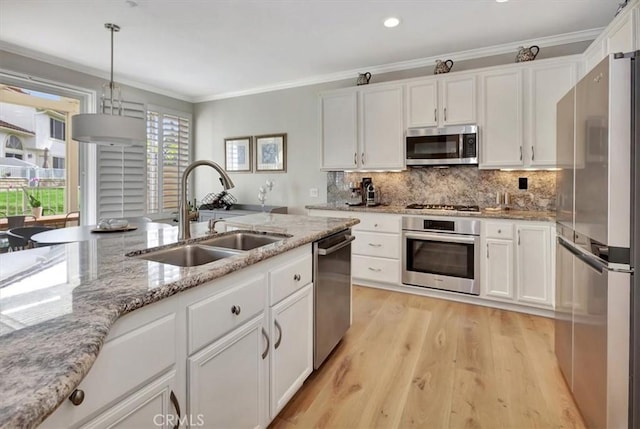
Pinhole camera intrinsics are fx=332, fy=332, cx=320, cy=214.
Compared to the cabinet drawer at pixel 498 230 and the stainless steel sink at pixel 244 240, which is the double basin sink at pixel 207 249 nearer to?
the stainless steel sink at pixel 244 240

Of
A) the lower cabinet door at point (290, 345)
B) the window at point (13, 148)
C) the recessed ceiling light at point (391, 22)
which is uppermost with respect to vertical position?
the recessed ceiling light at point (391, 22)

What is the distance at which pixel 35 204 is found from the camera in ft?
12.4

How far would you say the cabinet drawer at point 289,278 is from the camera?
1.60m

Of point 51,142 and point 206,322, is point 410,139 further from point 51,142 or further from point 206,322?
point 51,142

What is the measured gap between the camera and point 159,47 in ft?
11.6

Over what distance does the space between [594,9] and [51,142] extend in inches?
222

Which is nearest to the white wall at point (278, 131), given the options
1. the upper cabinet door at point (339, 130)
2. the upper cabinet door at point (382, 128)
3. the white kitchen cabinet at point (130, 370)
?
the upper cabinet door at point (339, 130)

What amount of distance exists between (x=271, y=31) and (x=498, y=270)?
3142 millimetres

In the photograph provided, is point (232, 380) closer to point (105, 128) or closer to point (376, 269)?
point (105, 128)

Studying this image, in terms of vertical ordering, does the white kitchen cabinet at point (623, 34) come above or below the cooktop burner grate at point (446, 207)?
above

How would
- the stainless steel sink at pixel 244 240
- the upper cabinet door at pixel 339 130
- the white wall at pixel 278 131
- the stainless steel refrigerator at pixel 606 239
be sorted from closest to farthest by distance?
the stainless steel refrigerator at pixel 606 239 → the stainless steel sink at pixel 244 240 → the upper cabinet door at pixel 339 130 → the white wall at pixel 278 131

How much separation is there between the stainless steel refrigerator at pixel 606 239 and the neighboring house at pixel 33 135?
16.4 feet

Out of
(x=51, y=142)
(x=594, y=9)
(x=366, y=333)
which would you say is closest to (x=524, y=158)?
(x=594, y=9)

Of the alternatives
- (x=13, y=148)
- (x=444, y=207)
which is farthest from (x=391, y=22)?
(x=13, y=148)
